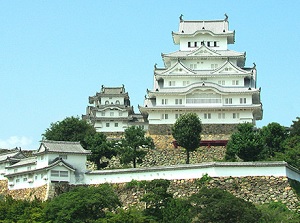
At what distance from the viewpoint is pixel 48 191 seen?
47844mm

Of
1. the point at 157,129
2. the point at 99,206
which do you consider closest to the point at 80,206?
the point at 99,206

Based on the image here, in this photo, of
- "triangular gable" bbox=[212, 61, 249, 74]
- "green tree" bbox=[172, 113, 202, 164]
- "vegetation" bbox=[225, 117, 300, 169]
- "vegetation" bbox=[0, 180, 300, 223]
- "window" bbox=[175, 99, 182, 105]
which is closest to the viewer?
"vegetation" bbox=[0, 180, 300, 223]

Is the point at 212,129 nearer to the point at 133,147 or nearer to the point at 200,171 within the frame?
the point at 133,147

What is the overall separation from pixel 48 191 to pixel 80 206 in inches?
301

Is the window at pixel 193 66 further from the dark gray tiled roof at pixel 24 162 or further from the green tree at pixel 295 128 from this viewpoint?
the dark gray tiled roof at pixel 24 162

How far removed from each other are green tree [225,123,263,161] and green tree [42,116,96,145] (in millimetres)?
13557

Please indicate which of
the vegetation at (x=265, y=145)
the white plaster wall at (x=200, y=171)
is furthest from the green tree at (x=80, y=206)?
the vegetation at (x=265, y=145)

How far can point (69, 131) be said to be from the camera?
61.2 metres

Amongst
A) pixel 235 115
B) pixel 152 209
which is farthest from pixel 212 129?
pixel 152 209

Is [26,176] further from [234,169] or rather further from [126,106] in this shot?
[126,106]

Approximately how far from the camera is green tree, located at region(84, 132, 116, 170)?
178ft

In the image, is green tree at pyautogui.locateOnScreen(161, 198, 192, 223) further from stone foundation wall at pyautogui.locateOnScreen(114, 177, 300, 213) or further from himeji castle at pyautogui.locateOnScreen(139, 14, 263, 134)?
himeji castle at pyautogui.locateOnScreen(139, 14, 263, 134)

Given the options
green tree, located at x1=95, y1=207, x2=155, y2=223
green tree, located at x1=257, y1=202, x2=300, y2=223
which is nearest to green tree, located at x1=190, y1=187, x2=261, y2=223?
green tree, located at x1=257, y1=202, x2=300, y2=223

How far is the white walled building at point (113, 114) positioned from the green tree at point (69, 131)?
9686 mm
